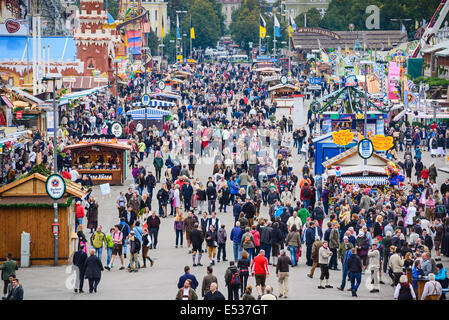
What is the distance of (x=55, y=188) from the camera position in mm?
22797

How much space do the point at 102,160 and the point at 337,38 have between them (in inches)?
2934

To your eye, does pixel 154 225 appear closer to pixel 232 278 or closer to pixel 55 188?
pixel 55 188

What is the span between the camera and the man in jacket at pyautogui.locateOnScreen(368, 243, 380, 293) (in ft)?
67.1

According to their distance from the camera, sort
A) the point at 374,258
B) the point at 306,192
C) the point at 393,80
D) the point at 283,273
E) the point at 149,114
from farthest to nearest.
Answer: the point at 393,80, the point at 149,114, the point at 306,192, the point at 374,258, the point at 283,273

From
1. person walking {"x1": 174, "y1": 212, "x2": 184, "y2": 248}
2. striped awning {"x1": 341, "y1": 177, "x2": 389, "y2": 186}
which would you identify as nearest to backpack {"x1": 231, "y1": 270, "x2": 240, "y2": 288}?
person walking {"x1": 174, "y1": 212, "x2": 184, "y2": 248}

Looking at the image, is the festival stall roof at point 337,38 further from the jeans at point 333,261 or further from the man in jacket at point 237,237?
the man in jacket at point 237,237

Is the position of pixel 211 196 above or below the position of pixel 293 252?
above

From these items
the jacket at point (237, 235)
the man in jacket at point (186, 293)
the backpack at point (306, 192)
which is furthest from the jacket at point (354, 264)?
the backpack at point (306, 192)

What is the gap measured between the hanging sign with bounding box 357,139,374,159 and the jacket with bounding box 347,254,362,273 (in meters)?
9.59

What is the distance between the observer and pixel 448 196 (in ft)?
90.8

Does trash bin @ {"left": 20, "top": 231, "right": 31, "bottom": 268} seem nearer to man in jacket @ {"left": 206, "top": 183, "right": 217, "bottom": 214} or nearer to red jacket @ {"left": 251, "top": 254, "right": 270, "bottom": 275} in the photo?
red jacket @ {"left": 251, "top": 254, "right": 270, "bottom": 275}

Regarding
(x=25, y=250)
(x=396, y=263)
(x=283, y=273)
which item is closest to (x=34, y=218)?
(x=25, y=250)

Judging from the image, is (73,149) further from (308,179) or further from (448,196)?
(448,196)
